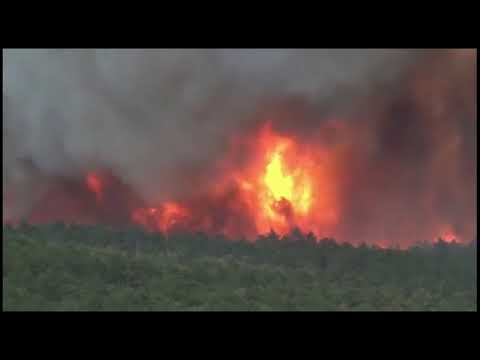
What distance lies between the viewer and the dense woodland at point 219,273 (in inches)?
1005

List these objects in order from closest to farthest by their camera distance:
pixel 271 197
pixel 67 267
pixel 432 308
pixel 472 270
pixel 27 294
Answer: pixel 27 294 < pixel 67 267 < pixel 432 308 < pixel 472 270 < pixel 271 197

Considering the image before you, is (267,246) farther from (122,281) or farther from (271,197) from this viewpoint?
(122,281)

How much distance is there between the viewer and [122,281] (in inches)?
1065

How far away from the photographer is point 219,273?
1136 inches

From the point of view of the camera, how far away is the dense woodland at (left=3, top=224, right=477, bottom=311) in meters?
25.5

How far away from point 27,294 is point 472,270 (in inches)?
850

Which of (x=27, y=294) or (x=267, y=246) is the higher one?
(x=267, y=246)

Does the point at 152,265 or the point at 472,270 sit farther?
the point at 472,270
